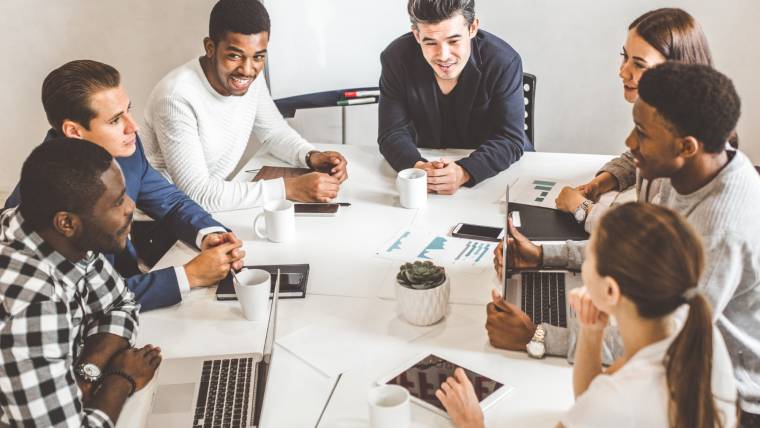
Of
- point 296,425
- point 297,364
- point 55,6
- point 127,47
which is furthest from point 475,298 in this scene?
point 55,6

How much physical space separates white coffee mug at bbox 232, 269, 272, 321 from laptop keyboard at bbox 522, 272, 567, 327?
1.85 feet

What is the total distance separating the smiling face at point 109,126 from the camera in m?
1.82

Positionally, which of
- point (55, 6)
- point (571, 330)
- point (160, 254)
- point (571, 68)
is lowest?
point (160, 254)

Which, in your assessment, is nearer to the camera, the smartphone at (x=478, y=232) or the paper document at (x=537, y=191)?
the smartphone at (x=478, y=232)

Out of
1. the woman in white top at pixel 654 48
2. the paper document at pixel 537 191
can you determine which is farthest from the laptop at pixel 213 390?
the paper document at pixel 537 191

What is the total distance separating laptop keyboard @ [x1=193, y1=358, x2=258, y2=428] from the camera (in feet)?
4.20

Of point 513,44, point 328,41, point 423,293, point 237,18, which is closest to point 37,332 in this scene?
point 423,293

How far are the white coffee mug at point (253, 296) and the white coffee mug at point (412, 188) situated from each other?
0.63 m

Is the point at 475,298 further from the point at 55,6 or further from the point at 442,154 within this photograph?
the point at 55,6

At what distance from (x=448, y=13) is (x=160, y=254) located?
1.17 metres

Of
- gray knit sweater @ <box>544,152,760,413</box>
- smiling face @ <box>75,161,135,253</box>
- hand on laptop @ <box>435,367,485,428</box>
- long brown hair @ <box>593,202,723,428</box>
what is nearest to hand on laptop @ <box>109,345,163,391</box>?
smiling face @ <box>75,161,135,253</box>

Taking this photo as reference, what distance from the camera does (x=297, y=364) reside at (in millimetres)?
1440

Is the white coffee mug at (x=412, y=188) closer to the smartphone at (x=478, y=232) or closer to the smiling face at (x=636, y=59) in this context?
the smartphone at (x=478, y=232)

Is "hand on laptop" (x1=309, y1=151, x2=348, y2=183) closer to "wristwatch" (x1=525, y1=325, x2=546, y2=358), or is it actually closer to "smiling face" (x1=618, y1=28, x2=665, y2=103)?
"smiling face" (x1=618, y1=28, x2=665, y2=103)
